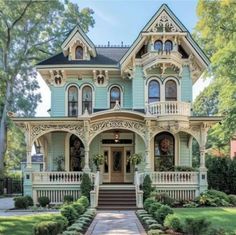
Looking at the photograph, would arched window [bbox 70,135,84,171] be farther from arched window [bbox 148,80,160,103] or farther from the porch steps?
arched window [bbox 148,80,160,103]

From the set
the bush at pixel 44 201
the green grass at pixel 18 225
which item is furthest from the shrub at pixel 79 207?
the bush at pixel 44 201

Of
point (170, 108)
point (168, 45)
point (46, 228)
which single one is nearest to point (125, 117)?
point (170, 108)

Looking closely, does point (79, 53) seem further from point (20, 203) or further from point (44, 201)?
Result: point (20, 203)

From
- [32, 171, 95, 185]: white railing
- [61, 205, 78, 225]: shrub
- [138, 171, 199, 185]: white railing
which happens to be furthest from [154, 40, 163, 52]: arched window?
[61, 205, 78, 225]: shrub

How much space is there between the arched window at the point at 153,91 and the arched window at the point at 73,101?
452 centimetres

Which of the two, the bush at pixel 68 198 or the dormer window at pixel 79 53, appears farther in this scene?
the dormer window at pixel 79 53

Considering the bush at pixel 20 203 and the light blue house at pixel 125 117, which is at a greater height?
the light blue house at pixel 125 117

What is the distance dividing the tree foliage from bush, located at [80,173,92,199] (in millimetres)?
9502

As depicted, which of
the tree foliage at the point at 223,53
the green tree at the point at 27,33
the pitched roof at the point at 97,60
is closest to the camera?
the tree foliage at the point at 223,53

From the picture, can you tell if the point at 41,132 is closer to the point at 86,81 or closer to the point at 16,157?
the point at 86,81

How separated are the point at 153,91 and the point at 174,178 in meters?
5.42

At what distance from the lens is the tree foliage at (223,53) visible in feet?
86.3

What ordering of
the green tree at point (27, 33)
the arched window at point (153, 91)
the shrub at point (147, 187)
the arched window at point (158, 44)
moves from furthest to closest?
the green tree at point (27, 33), the arched window at point (153, 91), the arched window at point (158, 44), the shrub at point (147, 187)

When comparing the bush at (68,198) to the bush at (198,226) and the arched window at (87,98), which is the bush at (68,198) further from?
the bush at (198,226)
